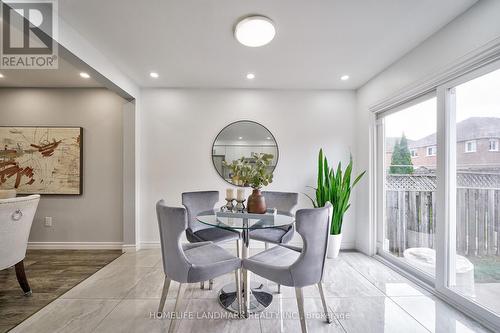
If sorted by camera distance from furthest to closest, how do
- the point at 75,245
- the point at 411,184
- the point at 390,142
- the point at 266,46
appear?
the point at 75,245
the point at 390,142
the point at 411,184
the point at 266,46

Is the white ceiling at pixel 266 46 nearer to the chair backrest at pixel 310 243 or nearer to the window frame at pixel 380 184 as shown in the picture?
the window frame at pixel 380 184

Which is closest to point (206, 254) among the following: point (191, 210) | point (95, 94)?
point (191, 210)

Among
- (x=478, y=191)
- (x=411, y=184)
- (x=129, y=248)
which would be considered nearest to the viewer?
(x=478, y=191)

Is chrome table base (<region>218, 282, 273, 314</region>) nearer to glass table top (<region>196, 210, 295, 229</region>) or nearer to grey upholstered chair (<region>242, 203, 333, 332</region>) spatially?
grey upholstered chair (<region>242, 203, 333, 332</region>)

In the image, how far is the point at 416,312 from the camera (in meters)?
1.99

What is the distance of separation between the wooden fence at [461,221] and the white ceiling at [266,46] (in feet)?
5.33

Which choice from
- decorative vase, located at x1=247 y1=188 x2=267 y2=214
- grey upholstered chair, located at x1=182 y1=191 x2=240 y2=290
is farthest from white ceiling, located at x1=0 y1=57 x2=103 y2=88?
decorative vase, located at x1=247 y1=188 x2=267 y2=214

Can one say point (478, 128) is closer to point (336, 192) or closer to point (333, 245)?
point (336, 192)

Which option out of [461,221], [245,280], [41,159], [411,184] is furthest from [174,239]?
[41,159]

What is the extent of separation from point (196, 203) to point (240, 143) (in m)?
1.23

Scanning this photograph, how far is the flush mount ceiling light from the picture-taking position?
6.40 ft

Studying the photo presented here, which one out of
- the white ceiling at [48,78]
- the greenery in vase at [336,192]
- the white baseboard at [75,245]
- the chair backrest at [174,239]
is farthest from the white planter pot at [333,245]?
the white ceiling at [48,78]

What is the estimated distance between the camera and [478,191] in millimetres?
1981

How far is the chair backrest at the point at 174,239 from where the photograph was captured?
1663mm
